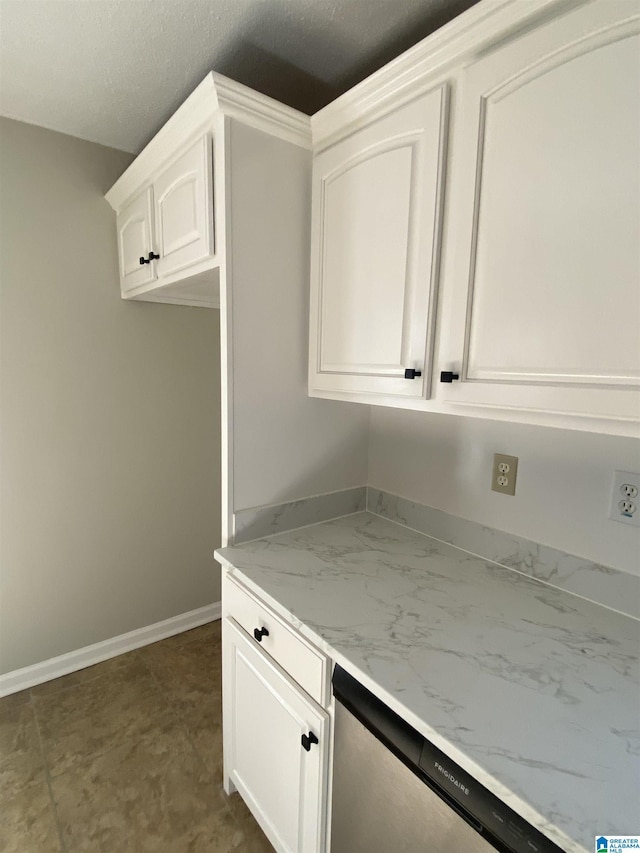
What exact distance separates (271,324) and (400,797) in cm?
124

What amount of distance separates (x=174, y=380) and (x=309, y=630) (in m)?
1.63

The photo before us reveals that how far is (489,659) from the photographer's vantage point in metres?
0.94

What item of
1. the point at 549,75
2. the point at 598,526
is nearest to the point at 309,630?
the point at 598,526

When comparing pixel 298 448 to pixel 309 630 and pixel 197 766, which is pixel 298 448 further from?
pixel 197 766

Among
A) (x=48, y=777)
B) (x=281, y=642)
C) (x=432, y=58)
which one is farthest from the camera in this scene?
(x=48, y=777)

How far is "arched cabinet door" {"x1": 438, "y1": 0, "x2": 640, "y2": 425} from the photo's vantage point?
2.59ft

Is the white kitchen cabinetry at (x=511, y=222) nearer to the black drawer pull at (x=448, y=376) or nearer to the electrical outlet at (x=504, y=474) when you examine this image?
the black drawer pull at (x=448, y=376)

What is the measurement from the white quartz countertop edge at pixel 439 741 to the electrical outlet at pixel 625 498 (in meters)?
0.71

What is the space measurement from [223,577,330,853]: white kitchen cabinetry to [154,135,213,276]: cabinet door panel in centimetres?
108

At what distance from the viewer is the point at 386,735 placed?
0.88 m

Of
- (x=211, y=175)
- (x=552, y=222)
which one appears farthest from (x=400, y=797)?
(x=211, y=175)

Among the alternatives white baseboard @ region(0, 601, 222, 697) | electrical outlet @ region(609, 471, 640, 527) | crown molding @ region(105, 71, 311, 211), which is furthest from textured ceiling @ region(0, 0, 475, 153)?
white baseboard @ region(0, 601, 222, 697)

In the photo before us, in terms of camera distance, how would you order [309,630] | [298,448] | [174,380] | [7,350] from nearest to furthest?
[309,630] < [298,448] < [7,350] < [174,380]

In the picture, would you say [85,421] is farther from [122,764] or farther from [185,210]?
[122,764]
